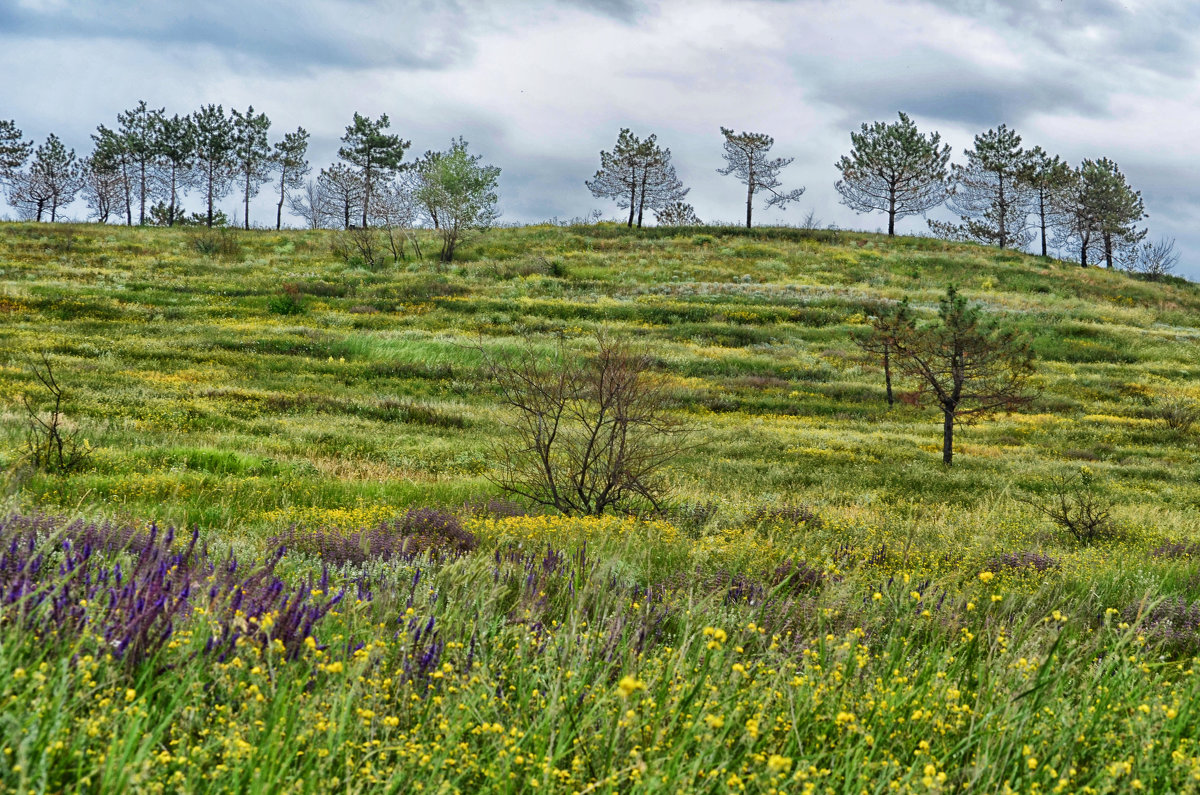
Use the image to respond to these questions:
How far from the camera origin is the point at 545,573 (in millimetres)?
4633

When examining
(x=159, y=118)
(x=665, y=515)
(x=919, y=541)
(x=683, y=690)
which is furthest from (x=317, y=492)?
(x=159, y=118)

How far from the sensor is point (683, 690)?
249 centimetres

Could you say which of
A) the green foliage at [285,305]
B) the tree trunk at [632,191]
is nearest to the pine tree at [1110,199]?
the tree trunk at [632,191]

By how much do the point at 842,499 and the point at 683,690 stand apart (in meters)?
12.6

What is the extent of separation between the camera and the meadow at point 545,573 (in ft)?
6.90

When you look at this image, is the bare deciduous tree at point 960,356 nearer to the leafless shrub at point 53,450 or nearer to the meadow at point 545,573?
the meadow at point 545,573

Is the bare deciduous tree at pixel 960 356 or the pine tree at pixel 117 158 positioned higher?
the pine tree at pixel 117 158

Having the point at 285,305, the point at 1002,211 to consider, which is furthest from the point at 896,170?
the point at 285,305

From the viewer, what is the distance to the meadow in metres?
2.10

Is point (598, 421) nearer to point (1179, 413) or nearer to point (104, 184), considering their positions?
point (1179, 413)

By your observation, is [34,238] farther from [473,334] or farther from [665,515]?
[665,515]

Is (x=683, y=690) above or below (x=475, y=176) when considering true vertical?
below

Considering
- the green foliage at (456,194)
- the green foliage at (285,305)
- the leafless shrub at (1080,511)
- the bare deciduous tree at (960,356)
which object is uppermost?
the green foliage at (456,194)

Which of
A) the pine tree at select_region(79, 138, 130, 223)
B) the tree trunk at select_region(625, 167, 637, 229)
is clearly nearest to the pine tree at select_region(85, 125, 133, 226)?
the pine tree at select_region(79, 138, 130, 223)
